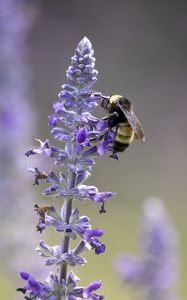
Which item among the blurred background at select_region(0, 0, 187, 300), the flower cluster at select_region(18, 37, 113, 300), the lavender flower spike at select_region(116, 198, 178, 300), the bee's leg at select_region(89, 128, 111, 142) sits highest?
the blurred background at select_region(0, 0, 187, 300)

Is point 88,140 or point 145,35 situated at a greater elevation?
point 145,35

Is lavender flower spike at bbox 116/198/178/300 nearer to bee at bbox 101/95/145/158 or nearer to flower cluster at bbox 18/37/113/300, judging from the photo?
bee at bbox 101/95/145/158

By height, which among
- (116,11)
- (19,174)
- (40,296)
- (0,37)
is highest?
(116,11)

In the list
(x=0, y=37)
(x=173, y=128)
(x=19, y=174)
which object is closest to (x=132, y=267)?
(x=19, y=174)

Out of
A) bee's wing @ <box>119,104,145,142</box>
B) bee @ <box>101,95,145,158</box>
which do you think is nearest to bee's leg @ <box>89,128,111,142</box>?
bee @ <box>101,95,145,158</box>

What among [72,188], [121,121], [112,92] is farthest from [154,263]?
[112,92]

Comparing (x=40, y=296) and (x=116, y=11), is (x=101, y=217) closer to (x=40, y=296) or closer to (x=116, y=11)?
(x=116, y=11)
